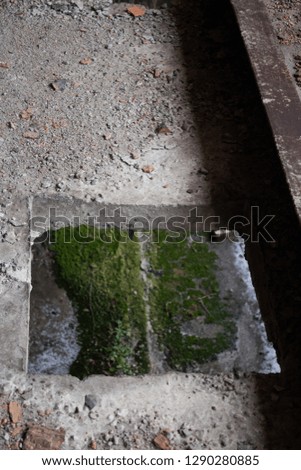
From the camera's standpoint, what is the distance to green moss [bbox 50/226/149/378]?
297cm

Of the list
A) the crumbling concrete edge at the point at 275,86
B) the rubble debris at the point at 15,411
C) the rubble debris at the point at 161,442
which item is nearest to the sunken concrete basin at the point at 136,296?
the rubble debris at the point at 15,411

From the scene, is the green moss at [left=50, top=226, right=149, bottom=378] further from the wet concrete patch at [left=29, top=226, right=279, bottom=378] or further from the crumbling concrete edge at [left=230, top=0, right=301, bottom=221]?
the crumbling concrete edge at [left=230, top=0, right=301, bottom=221]

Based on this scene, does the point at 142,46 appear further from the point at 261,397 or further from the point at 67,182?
the point at 261,397

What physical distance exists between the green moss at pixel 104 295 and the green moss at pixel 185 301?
103mm

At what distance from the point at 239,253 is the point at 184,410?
1032 millimetres

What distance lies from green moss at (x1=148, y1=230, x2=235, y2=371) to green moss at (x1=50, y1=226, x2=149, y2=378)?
0.10 meters

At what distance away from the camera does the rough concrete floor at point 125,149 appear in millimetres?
2742

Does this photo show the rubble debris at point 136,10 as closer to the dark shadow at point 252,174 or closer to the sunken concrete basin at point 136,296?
the dark shadow at point 252,174

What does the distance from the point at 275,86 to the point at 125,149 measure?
1.05 metres

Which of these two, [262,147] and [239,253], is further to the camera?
[262,147]

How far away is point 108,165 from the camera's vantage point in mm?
3771

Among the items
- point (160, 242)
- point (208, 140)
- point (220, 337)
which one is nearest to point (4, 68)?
point (208, 140)

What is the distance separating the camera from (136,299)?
318 cm

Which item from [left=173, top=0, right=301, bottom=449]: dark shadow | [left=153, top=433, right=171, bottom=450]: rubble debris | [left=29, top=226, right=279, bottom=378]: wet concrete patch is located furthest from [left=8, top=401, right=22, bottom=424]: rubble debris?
[left=173, top=0, right=301, bottom=449]: dark shadow
